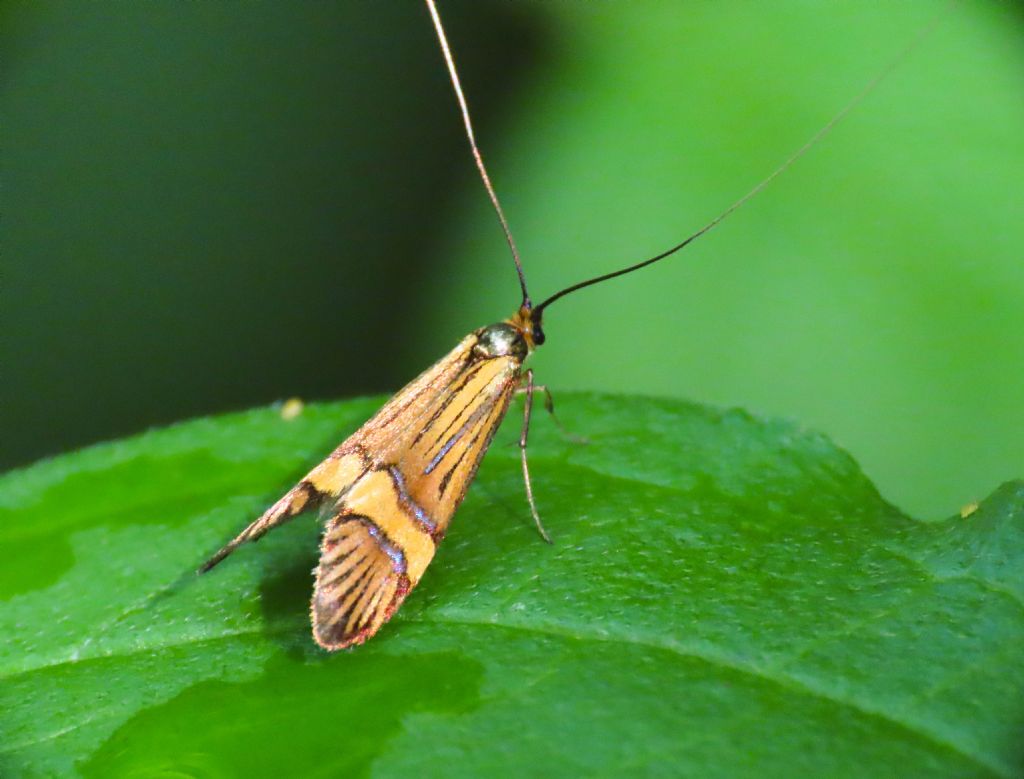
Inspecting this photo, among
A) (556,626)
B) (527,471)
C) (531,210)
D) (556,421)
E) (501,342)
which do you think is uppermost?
(531,210)

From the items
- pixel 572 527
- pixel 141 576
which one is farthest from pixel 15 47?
pixel 572 527

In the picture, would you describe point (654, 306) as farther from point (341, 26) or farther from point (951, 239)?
point (341, 26)

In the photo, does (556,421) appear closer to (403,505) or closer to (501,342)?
(501,342)

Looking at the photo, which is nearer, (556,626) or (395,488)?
(556,626)

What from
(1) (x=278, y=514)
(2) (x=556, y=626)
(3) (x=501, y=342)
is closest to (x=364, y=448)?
(1) (x=278, y=514)

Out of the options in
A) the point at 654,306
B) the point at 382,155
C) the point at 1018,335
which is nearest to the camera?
the point at 1018,335

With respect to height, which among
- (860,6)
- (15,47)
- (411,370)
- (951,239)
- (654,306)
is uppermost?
(860,6)
